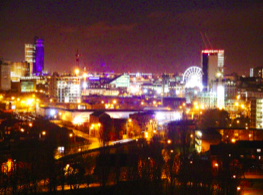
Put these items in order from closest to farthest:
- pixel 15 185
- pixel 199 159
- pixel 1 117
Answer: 1. pixel 15 185
2. pixel 199 159
3. pixel 1 117

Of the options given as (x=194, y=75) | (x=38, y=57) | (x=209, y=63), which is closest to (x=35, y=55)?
(x=38, y=57)

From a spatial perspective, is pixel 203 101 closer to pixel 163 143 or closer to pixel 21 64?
pixel 163 143

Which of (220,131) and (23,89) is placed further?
(23,89)

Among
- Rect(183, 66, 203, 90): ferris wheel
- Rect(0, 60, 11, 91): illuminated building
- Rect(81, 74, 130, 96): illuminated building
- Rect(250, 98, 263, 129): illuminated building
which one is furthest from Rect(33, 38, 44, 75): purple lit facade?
Rect(250, 98, 263, 129): illuminated building

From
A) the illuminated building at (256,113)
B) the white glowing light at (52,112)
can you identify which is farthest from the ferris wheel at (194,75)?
the white glowing light at (52,112)

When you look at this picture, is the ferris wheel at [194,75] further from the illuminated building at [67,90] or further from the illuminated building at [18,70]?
the illuminated building at [18,70]

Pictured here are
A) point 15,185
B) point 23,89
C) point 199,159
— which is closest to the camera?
point 15,185

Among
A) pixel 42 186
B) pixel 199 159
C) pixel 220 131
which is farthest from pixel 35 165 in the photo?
pixel 220 131
